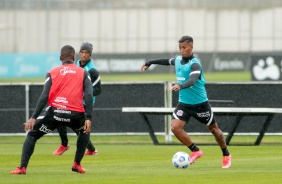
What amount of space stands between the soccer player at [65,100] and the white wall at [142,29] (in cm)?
4558

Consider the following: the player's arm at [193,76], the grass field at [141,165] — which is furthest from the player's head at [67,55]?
the player's arm at [193,76]

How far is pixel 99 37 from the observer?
60562 mm

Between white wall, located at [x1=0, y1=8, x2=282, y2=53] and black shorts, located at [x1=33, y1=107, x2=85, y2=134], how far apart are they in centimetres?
4558

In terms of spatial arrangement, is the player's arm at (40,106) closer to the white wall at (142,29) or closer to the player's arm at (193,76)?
the player's arm at (193,76)

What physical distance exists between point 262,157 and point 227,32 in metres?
43.8

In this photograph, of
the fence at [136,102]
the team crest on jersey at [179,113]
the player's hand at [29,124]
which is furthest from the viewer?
the fence at [136,102]

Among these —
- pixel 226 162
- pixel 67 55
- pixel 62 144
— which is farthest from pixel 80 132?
pixel 62 144

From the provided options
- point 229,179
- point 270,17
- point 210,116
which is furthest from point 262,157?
point 270,17

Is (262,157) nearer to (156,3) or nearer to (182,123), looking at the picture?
(182,123)

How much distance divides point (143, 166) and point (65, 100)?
2.59m

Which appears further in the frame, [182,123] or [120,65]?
[120,65]

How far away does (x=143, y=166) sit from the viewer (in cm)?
1552

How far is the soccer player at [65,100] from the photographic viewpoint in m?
13.5

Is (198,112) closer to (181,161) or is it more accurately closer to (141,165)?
(181,161)
